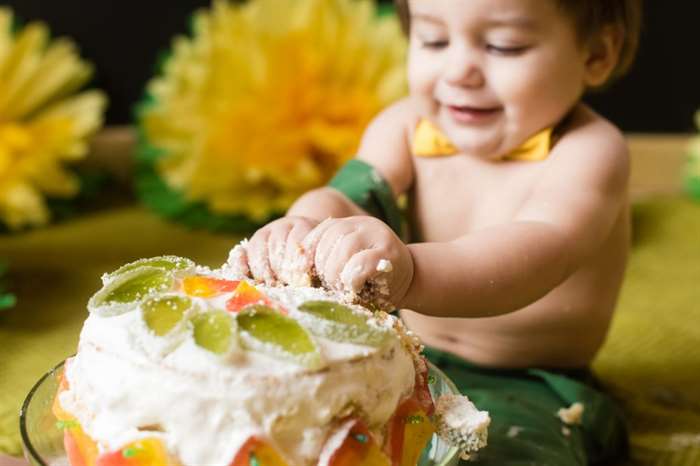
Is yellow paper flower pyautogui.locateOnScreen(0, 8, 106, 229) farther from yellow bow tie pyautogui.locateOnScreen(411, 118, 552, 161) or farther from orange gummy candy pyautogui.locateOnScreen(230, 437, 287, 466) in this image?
orange gummy candy pyautogui.locateOnScreen(230, 437, 287, 466)

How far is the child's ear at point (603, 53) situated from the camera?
90 cm

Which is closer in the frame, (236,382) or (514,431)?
(236,382)

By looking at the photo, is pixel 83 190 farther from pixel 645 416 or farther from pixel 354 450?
pixel 354 450

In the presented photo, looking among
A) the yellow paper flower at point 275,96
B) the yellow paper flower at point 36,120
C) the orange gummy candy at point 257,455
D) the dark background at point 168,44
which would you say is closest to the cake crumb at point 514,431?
the orange gummy candy at point 257,455

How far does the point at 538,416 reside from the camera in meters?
0.84

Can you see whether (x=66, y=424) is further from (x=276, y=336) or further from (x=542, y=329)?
(x=542, y=329)

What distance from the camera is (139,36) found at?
5.53ft

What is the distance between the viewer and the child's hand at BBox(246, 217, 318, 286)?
640 mm

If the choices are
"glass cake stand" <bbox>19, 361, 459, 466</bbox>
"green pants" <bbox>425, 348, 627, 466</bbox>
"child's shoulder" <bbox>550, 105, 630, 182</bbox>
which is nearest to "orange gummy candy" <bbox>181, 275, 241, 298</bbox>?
"glass cake stand" <bbox>19, 361, 459, 466</bbox>

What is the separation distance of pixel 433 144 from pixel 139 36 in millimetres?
893

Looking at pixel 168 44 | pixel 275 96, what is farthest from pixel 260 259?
pixel 168 44

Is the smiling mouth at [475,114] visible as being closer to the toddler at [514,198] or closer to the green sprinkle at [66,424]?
the toddler at [514,198]

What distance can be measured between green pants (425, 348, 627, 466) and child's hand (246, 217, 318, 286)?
22 centimetres

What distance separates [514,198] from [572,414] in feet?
0.63
